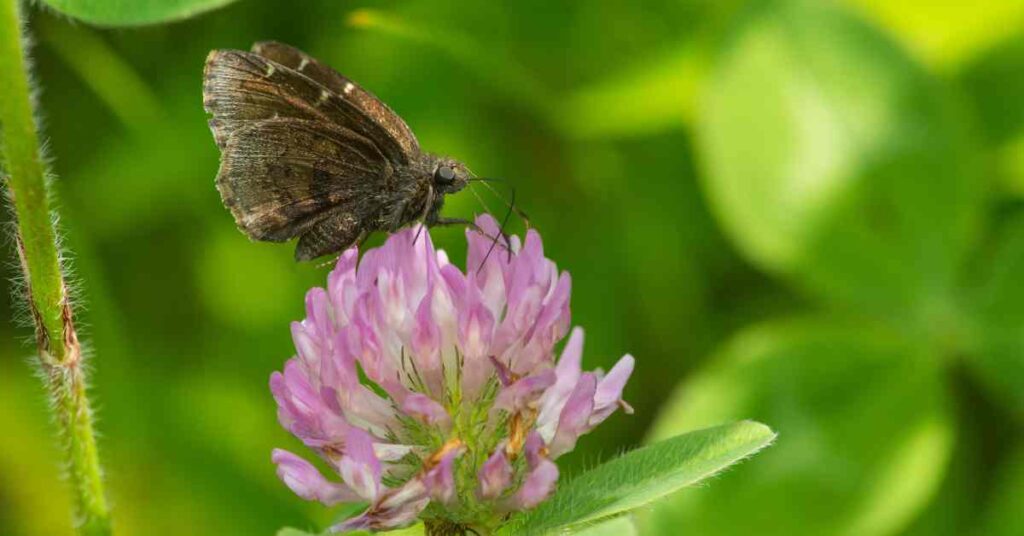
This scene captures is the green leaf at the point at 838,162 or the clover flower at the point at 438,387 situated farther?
the green leaf at the point at 838,162

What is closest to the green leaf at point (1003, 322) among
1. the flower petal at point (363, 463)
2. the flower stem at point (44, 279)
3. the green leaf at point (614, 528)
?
the green leaf at point (614, 528)

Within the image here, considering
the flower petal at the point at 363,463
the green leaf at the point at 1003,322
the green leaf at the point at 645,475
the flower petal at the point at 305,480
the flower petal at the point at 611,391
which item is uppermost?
the green leaf at the point at 1003,322

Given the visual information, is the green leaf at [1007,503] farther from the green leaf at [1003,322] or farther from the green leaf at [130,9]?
the green leaf at [130,9]

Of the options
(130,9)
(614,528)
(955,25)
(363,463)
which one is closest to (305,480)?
(363,463)

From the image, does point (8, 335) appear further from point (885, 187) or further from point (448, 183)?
point (885, 187)

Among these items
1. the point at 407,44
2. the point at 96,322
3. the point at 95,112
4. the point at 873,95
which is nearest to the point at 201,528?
the point at 96,322

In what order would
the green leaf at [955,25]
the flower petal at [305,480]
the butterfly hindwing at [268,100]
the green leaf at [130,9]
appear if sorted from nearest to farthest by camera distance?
the green leaf at [130,9] → the flower petal at [305,480] → the butterfly hindwing at [268,100] → the green leaf at [955,25]

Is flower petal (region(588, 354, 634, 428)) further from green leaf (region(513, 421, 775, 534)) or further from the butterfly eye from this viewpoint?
the butterfly eye
